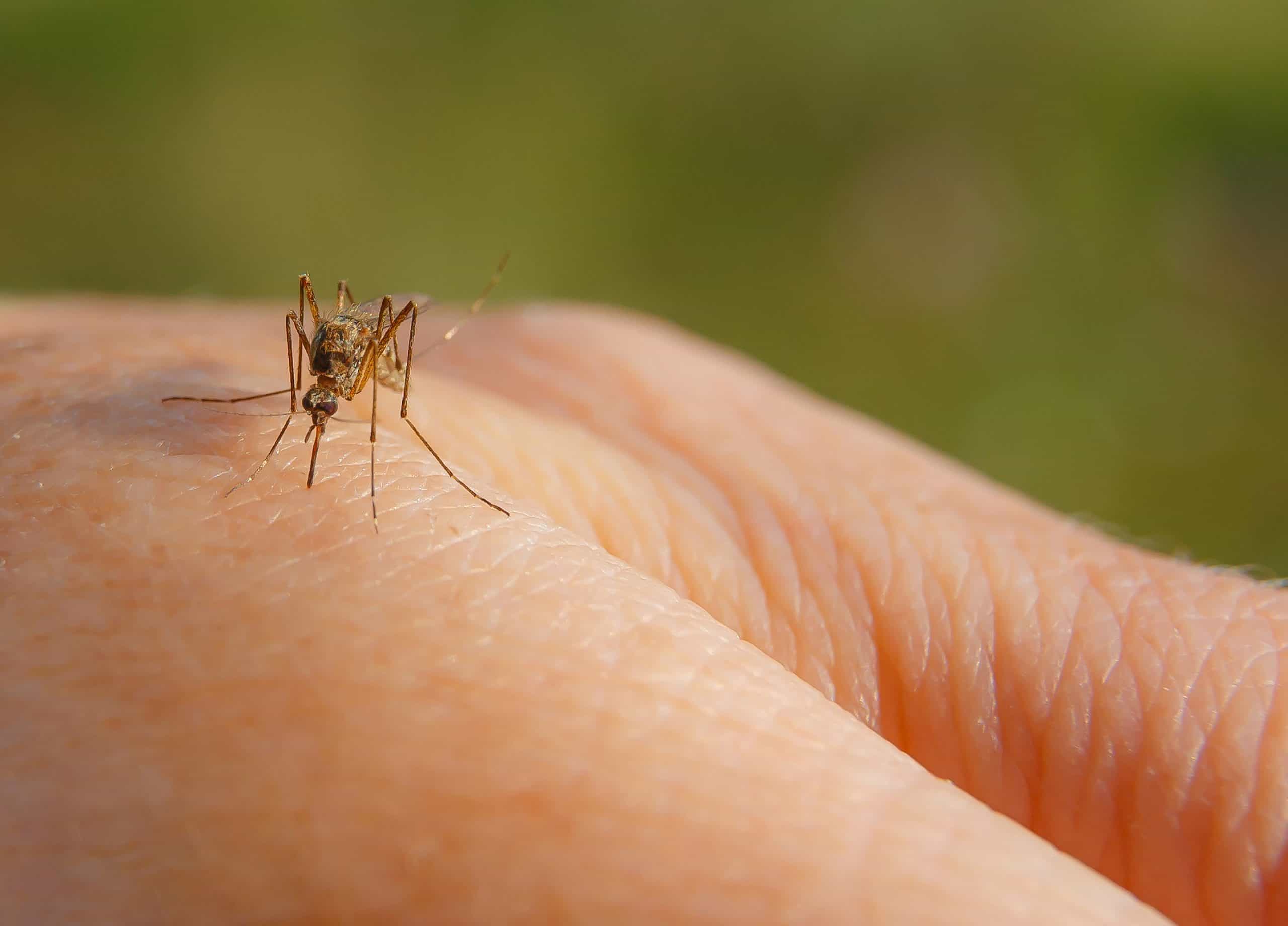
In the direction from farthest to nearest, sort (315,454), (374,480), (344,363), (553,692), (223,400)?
(344,363)
(223,400)
(315,454)
(374,480)
(553,692)

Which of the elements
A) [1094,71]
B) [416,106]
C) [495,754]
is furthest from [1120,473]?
[495,754]

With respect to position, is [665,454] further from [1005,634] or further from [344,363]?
[1005,634]

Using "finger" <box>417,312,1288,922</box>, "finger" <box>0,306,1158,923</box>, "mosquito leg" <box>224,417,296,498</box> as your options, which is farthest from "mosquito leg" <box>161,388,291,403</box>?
"finger" <box>417,312,1288,922</box>

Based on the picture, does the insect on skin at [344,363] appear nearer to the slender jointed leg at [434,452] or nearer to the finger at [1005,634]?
the slender jointed leg at [434,452]

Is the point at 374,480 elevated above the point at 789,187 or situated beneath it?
situated beneath

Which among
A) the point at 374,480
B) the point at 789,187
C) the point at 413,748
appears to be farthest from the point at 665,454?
the point at 789,187

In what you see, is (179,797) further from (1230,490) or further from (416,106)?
(416,106)

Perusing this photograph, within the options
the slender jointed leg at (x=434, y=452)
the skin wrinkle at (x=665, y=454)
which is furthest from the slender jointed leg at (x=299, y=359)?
the skin wrinkle at (x=665, y=454)
